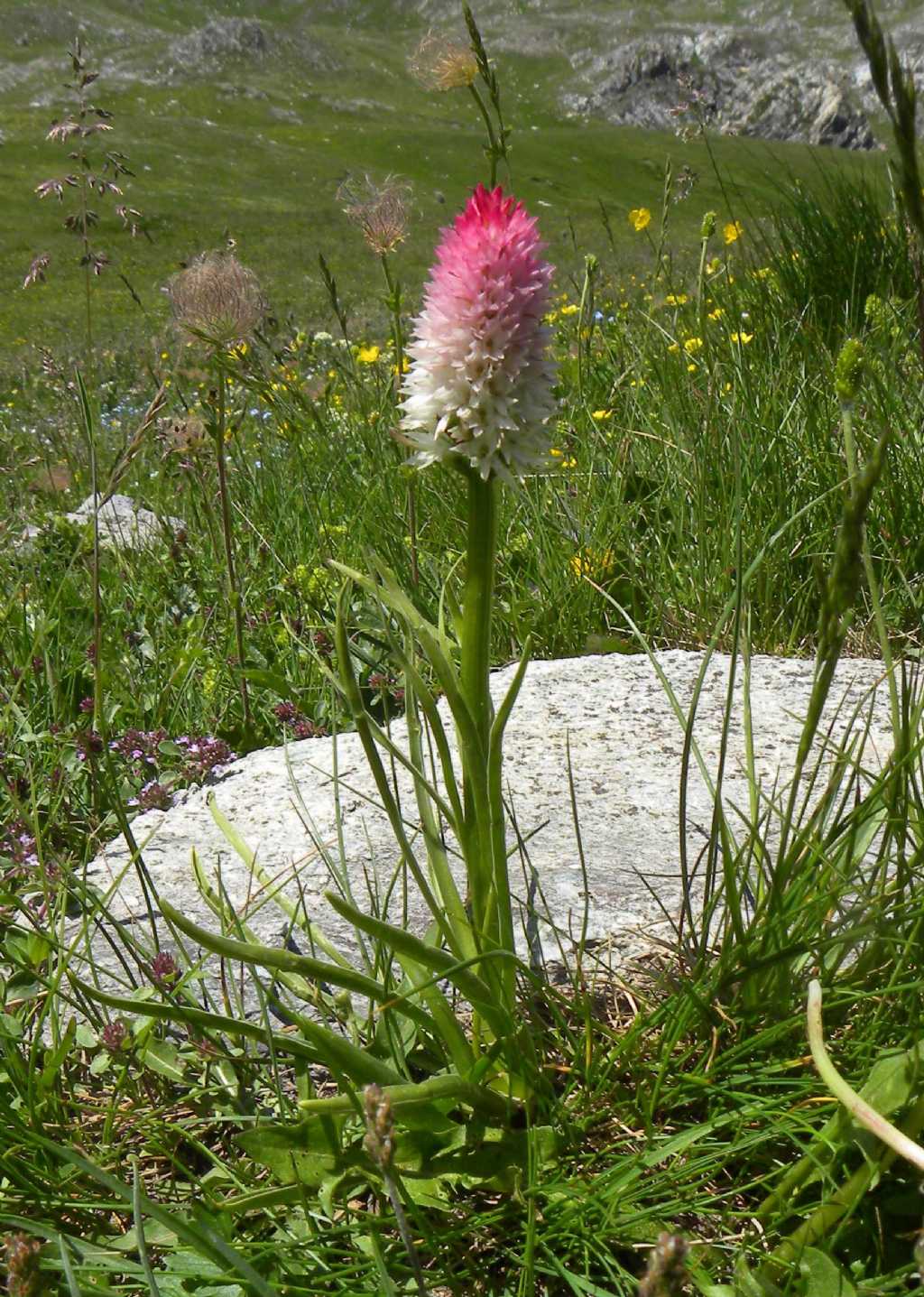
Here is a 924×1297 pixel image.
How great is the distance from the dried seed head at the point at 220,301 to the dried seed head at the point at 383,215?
293mm

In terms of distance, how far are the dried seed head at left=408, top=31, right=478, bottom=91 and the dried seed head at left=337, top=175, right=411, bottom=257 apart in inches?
10.6

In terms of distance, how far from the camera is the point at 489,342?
1.23 m

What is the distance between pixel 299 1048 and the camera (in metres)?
1.31

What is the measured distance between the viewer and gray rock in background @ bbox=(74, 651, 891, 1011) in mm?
1757

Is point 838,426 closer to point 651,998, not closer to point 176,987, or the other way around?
point 651,998

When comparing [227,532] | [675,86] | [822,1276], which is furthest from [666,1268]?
[675,86]

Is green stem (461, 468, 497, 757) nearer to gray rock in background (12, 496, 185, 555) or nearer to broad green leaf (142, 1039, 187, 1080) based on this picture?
broad green leaf (142, 1039, 187, 1080)

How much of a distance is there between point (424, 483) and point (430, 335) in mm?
2233

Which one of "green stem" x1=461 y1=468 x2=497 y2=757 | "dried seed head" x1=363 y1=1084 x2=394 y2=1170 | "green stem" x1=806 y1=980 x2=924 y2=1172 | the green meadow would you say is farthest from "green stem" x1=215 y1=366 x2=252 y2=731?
"dried seed head" x1=363 y1=1084 x2=394 y2=1170

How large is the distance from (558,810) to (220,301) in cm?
130

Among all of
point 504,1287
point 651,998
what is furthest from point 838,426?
point 504,1287

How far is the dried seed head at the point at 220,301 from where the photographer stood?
2289 mm

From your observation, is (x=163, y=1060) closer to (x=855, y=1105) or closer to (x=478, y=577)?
(x=478, y=577)

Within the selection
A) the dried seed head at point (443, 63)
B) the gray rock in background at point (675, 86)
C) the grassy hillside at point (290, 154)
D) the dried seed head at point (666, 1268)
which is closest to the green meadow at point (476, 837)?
the dried seed head at point (666, 1268)
